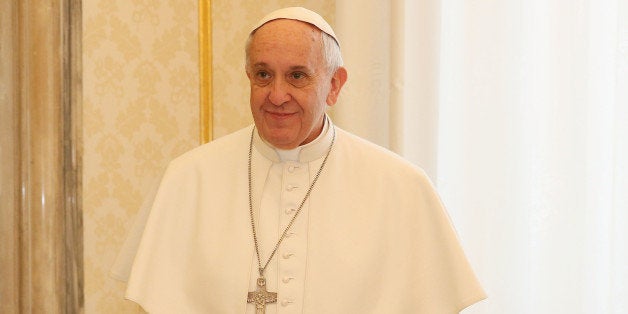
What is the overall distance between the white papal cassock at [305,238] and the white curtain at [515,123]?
0.94 metres

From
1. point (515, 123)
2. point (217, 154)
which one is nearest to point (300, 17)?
point (217, 154)

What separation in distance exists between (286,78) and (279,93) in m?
0.06

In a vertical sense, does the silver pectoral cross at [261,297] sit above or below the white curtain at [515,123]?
below

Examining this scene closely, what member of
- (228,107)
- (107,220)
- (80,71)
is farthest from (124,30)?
(107,220)

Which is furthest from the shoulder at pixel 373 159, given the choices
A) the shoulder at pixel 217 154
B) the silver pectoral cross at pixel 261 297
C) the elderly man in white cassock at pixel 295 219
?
the silver pectoral cross at pixel 261 297

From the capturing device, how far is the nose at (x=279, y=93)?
2584 millimetres

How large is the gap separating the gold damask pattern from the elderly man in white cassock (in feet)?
4.22

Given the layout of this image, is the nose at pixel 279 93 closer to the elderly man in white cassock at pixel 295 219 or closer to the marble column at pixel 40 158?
the elderly man in white cassock at pixel 295 219

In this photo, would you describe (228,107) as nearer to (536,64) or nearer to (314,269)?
(536,64)

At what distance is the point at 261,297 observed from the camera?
2.62 meters

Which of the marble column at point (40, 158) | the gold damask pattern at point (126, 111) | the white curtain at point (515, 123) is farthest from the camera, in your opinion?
the gold damask pattern at point (126, 111)

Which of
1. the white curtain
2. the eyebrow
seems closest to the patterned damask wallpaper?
the white curtain

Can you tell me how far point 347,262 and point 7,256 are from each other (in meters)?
2.03

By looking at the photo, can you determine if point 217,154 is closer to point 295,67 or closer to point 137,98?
point 295,67
